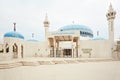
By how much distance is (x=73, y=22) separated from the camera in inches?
1320

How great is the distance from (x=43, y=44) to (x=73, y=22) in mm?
10878

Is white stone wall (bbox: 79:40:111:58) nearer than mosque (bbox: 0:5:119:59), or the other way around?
mosque (bbox: 0:5:119:59)

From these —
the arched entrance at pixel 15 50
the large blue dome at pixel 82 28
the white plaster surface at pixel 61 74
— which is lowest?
the white plaster surface at pixel 61 74

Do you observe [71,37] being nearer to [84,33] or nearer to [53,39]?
[53,39]

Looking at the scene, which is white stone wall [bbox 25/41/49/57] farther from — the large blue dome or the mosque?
the large blue dome

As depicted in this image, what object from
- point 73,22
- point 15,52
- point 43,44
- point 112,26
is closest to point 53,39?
point 43,44

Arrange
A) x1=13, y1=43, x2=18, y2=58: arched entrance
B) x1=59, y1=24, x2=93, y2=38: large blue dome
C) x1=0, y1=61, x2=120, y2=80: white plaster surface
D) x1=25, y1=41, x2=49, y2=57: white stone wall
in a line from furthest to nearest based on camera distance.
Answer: x1=59, y1=24, x2=93, y2=38: large blue dome < x1=25, y1=41, x2=49, y2=57: white stone wall < x1=13, y1=43, x2=18, y2=58: arched entrance < x1=0, y1=61, x2=120, y2=80: white plaster surface

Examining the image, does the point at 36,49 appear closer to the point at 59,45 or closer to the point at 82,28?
the point at 59,45

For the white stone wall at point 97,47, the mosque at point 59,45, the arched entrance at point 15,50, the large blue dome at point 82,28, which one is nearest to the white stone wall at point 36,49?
the mosque at point 59,45

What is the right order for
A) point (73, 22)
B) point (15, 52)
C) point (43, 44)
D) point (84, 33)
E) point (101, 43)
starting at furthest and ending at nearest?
point (73, 22), point (84, 33), point (43, 44), point (101, 43), point (15, 52)

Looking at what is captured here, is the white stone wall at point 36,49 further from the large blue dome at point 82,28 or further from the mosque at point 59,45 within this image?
the large blue dome at point 82,28

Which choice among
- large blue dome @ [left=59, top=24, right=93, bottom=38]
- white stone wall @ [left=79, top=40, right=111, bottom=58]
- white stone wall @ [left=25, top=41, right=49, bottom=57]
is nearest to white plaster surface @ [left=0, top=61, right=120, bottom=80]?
white stone wall @ [left=79, top=40, right=111, bottom=58]

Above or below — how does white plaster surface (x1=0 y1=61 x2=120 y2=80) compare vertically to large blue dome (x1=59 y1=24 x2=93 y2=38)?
below

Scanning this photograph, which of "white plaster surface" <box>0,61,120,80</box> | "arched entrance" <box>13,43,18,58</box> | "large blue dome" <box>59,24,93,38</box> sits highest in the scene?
"large blue dome" <box>59,24,93,38</box>
